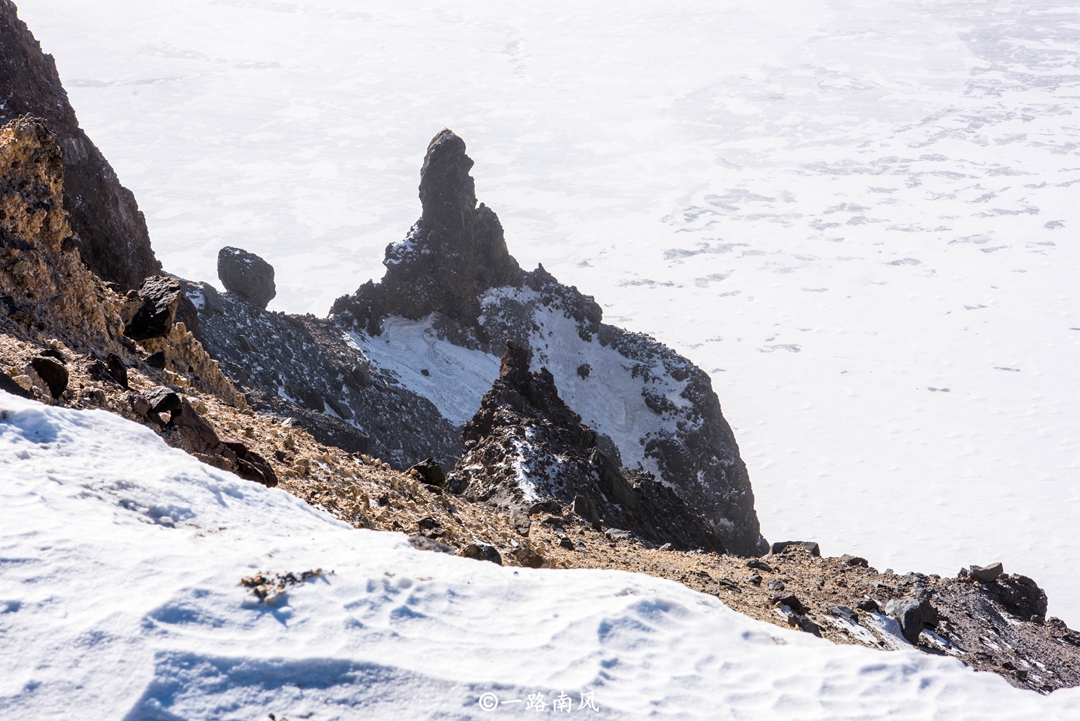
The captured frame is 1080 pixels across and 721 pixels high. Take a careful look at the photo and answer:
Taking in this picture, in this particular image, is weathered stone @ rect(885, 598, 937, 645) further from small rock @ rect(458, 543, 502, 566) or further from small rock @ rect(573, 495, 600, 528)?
small rock @ rect(458, 543, 502, 566)

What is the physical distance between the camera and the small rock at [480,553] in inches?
356

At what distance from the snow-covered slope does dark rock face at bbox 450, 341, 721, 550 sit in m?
9.18

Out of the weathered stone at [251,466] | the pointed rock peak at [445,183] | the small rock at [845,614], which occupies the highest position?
the pointed rock peak at [445,183]

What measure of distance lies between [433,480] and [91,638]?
32.4 feet

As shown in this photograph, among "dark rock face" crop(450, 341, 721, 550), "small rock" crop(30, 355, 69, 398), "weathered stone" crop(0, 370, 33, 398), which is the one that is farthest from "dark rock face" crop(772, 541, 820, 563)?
"weathered stone" crop(0, 370, 33, 398)

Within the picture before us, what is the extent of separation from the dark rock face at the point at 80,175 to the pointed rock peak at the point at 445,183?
24706 millimetres

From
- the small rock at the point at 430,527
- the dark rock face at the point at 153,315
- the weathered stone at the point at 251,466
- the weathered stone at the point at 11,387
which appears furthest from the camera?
the dark rock face at the point at 153,315

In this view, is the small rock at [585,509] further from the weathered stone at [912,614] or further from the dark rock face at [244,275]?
the dark rock face at [244,275]

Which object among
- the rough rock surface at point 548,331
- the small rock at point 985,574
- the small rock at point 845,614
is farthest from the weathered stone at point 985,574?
the rough rock surface at point 548,331

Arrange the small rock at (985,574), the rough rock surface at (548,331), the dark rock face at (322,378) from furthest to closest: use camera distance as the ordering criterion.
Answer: the rough rock surface at (548,331) → the dark rock face at (322,378) → the small rock at (985,574)

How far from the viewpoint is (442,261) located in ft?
154

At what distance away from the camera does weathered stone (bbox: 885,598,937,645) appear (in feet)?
42.7

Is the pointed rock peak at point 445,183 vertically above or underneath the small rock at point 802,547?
above

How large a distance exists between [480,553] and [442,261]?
38857 millimetres
